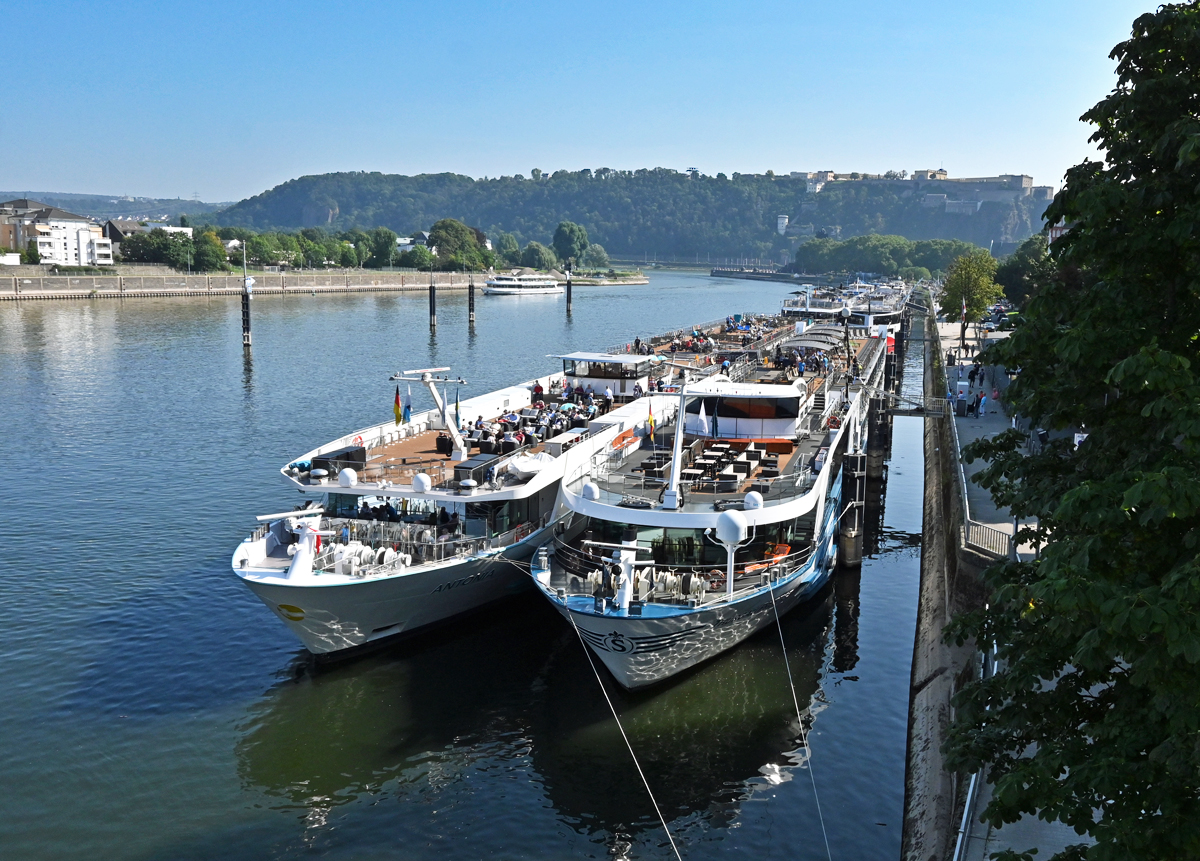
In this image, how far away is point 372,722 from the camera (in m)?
22.1

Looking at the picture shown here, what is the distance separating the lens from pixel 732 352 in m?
54.5

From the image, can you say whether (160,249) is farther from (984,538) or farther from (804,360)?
(984,538)

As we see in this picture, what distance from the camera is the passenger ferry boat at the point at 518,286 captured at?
17688 cm

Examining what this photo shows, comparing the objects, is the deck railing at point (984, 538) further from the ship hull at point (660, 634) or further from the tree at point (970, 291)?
the tree at point (970, 291)

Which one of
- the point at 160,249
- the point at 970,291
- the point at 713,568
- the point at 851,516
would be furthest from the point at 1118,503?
the point at 160,249

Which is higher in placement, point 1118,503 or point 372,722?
point 1118,503

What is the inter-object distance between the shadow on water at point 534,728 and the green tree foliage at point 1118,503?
917 cm

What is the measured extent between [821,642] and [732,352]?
28.7 m

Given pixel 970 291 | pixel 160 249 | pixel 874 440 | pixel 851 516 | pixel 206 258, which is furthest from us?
pixel 160 249

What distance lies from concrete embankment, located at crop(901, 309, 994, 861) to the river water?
721mm

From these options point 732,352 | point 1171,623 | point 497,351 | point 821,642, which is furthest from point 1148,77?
point 497,351

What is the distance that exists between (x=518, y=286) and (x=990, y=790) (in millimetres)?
166570

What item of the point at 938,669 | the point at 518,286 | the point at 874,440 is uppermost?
the point at 518,286

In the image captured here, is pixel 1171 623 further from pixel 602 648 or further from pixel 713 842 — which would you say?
pixel 602 648
